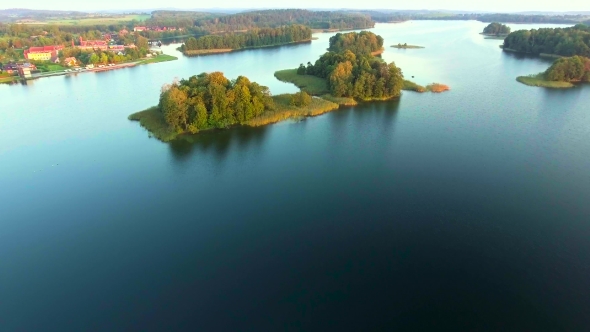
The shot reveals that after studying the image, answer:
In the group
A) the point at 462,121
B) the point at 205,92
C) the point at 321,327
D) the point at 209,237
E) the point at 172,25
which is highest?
the point at 172,25

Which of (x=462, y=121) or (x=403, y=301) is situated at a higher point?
(x=462, y=121)

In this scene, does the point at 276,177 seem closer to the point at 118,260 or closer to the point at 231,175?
the point at 231,175

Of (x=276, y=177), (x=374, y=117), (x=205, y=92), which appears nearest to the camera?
(x=276, y=177)

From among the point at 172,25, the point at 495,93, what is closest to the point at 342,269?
the point at 495,93

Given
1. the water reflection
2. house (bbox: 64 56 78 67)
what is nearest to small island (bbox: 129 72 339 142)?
the water reflection

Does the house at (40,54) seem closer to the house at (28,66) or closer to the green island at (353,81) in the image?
the house at (28,66)

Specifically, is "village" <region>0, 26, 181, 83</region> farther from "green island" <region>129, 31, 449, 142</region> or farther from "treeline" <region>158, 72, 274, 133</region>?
"treeline" <region>158, 72, 274, 133</region>

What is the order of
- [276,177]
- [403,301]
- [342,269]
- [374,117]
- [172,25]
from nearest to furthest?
1. [403,301]
2. [342,269]
3. [276,177]
4. [374,117]
5. [172,25]

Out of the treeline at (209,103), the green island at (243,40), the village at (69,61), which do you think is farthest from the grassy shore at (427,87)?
the green island at (243,40)
